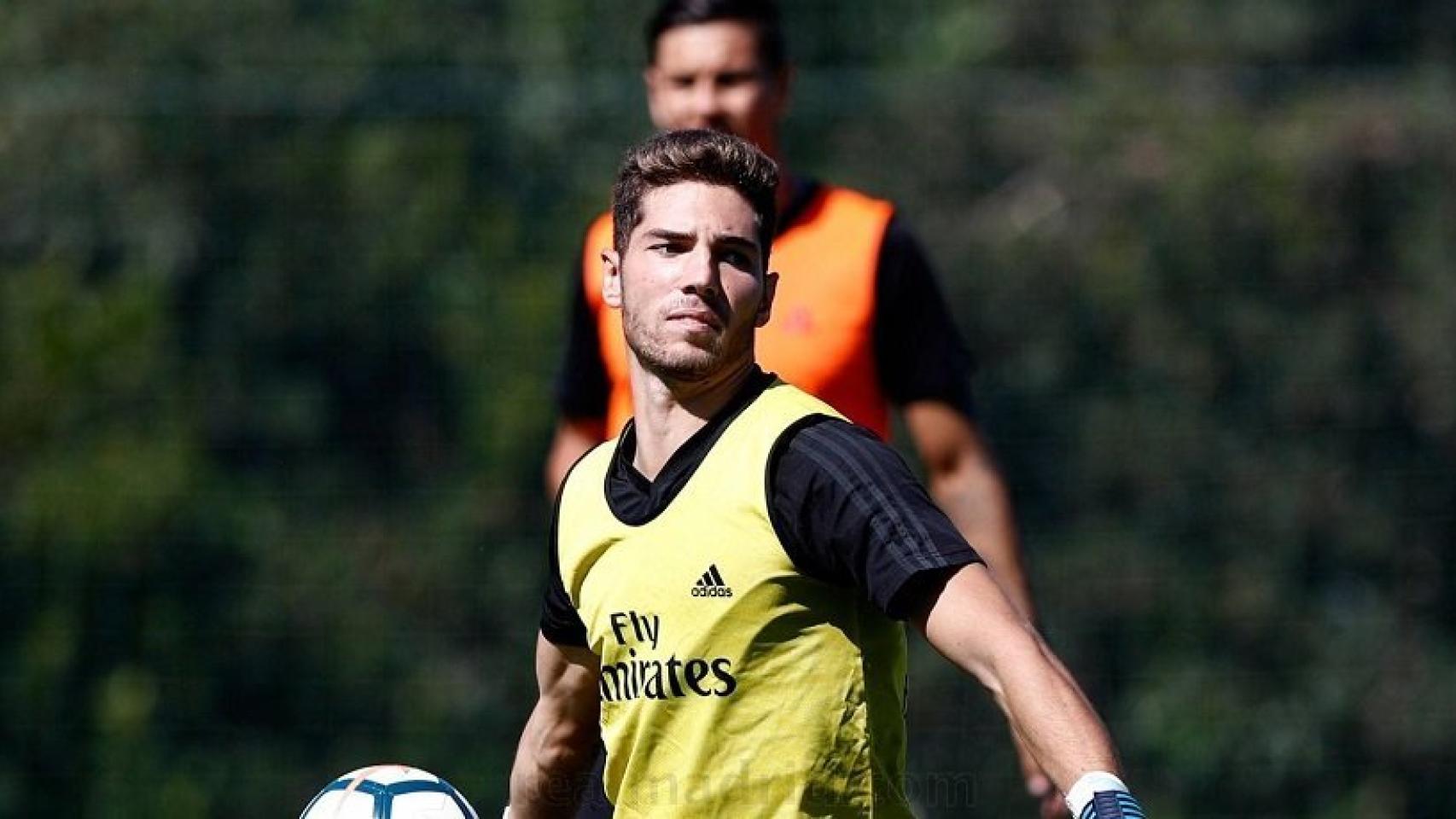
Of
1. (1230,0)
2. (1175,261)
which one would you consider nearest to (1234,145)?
(1175,261)

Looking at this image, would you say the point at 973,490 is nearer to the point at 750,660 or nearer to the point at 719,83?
the point at 719,83

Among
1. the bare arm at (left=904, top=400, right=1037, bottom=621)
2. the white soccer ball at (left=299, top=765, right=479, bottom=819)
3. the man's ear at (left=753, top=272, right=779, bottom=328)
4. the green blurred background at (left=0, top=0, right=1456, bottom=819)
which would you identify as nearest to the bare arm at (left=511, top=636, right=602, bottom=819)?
the white soccer ball at (left=299, top=765, right=479, bottom=819)

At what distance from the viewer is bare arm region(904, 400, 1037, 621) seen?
4.52 meters

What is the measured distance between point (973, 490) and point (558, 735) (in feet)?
4.35

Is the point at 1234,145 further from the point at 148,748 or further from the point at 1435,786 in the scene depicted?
the point at 148,748

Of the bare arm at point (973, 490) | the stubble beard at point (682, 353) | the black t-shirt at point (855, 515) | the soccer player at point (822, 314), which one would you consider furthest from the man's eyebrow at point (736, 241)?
the bare arm at point (973, 490)

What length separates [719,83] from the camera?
4473mm

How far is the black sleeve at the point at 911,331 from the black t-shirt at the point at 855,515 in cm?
136

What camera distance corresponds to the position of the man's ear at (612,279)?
3293 mm

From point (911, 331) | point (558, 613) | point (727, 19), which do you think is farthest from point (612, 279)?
point (727, 19)

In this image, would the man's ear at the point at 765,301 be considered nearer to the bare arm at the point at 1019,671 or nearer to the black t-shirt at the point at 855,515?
the black t-shirt at the point at 855,515

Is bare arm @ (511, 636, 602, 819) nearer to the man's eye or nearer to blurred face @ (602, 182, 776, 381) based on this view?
blurred face @ (602, 182, 776, 381)

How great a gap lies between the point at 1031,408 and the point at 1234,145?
156 centimetres

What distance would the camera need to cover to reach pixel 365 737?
313 inches
